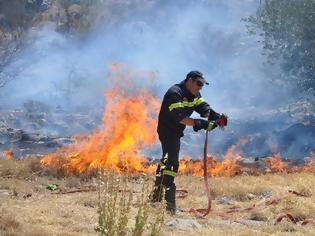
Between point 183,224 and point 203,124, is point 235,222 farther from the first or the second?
point 203,124

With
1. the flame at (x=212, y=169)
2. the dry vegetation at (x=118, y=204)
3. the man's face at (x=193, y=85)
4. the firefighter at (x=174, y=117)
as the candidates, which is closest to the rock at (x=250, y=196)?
the dry vegetation at (x=118, y=204)

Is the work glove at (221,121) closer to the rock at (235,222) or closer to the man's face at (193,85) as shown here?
the man's face at (193,85)

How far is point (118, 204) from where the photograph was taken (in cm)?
504

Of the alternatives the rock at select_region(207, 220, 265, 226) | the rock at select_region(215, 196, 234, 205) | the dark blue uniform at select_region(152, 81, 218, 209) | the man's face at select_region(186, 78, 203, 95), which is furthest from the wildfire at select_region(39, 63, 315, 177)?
the rock at select_region(207, 220, 265, 226)

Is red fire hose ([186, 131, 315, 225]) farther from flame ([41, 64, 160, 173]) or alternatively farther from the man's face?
flame ([41, 64, 160, 173])

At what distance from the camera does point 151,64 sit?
3612 cm

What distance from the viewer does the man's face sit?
7.46m

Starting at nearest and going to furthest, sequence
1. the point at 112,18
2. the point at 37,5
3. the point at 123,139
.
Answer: the point at 123,139 < the point at 37,5 < the point at 112,18

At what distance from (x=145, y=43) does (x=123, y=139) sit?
90.1 ft

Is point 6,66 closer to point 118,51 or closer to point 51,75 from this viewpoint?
point 51,75

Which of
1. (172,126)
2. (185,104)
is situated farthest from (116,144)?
(185,104)

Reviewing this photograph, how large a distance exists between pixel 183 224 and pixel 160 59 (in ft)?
100.0

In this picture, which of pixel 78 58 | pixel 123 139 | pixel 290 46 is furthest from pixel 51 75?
pixel 123 139

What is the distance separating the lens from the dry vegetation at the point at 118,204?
4383 mm
